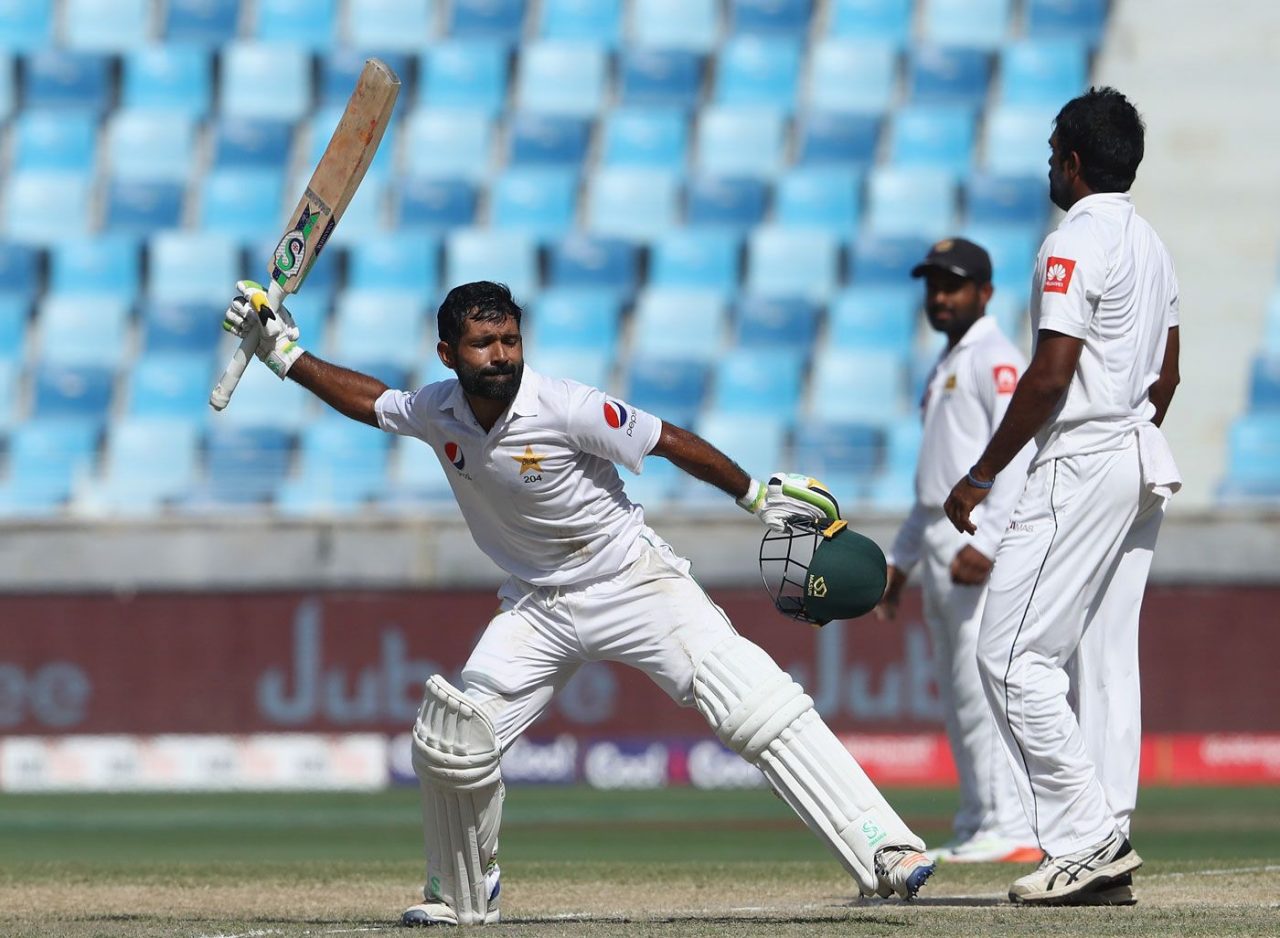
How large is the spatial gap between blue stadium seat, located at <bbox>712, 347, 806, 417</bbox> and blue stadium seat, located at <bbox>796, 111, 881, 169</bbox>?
98.3 inches

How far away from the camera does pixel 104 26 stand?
59.7ft

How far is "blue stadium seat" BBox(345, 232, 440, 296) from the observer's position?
1620 cm

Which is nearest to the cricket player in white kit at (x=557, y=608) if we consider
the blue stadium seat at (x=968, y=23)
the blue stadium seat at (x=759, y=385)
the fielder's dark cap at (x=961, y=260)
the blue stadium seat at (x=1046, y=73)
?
the fielder's dark cap at (x=961, y=260)

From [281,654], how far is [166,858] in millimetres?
4484

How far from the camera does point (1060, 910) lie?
498cm

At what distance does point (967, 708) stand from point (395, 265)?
10188 millimetres

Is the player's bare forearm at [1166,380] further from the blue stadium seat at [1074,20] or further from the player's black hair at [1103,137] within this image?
the blue stadium seat at [1074,20]

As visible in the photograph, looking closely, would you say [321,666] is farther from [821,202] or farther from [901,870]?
[901,870]

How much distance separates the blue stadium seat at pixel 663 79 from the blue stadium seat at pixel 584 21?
1.70 feet

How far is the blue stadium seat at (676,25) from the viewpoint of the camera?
1794 cm

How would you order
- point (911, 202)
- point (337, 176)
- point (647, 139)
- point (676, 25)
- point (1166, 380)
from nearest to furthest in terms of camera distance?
point (1166, 380) → point (337, 176) → point (911, 202) → point (647, 139) → point (676, 25)

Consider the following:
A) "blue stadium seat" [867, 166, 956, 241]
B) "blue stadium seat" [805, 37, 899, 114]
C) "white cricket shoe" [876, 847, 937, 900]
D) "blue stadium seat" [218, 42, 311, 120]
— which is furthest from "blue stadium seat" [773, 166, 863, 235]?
"white cricket shoe" [876, 847, 937, 900]

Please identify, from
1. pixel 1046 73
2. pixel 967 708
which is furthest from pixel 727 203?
pixel 967 708

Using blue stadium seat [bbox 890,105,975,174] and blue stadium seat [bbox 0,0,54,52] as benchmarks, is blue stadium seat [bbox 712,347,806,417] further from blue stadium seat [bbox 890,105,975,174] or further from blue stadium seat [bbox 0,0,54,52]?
blue stadium seat [bbox 0,0,54,52]
